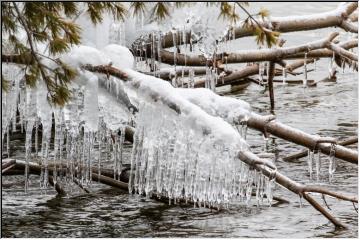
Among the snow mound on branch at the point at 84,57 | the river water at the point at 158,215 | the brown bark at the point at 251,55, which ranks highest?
the brown bark at the point at 251,55

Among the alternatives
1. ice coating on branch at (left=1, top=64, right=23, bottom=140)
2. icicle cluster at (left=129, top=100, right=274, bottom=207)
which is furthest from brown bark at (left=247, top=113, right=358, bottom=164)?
ice coating on branch at (left=1, top=64, right=23, bottom=140)

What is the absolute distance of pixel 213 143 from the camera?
A: 24.1ft

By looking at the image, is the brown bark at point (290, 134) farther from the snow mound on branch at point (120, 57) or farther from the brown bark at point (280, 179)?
the snow mound on branch at point (120, 57)

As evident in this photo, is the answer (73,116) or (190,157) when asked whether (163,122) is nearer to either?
(190,157)

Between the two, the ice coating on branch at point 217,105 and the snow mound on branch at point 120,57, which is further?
the snow mound on branch at point 120,57

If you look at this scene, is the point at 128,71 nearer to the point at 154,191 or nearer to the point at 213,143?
the point at 213,143

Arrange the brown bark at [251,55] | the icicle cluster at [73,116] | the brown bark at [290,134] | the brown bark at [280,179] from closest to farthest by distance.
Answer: the brown bark at [280,179] < the brown bark at [290,134] < the icicle cluster at [73,116] < the brown bark at [251,55]

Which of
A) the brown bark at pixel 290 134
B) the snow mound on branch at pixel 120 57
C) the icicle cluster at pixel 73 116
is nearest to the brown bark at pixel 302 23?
the icicle cluster at pixel 73 116

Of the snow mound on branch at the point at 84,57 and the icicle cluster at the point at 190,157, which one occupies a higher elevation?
the snow mound on branch at the point at 84,57

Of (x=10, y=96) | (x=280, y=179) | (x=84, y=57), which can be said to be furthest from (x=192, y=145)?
(x=10, y=96)

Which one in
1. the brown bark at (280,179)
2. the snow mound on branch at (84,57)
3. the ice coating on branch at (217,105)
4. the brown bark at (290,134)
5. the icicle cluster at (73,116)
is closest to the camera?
the brown bark at (280,179)

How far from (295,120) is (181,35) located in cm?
332

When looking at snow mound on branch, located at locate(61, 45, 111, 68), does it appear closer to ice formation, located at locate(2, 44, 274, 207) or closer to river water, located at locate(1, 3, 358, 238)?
ice formation, located at locate(2, 44, 274, 207)

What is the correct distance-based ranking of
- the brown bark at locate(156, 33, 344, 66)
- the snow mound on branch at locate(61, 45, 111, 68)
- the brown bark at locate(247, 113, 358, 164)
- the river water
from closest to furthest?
1. the brown bark at locate(247, 113, 358, 164)
2. the snow mound on branch at locate(61, 45, 111, 68)
3. the river water
4. the brown bark at locate(156, 33, 344, 66)
